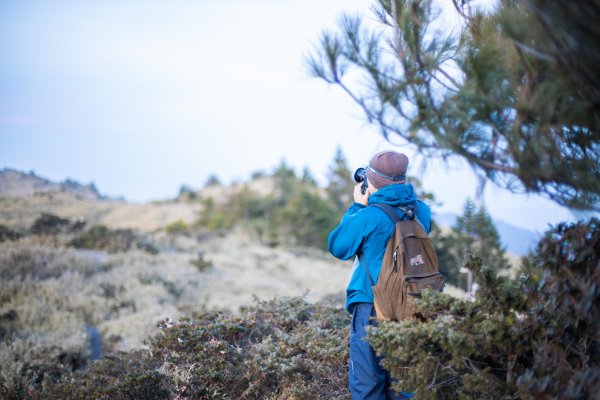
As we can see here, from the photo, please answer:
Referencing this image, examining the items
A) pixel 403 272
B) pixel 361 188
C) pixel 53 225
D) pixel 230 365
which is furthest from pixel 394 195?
pixel 53 225

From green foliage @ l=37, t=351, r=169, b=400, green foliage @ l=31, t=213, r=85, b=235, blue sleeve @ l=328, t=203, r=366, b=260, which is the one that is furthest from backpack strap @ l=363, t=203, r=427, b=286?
green foliage @ l=31, t=213, r=85, b=235

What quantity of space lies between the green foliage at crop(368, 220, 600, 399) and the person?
10.9 inches

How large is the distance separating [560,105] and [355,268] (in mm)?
1618

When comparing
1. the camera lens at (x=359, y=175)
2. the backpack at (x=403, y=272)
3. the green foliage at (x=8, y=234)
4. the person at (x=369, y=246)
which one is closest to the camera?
the backpack at (x=403, y=272)

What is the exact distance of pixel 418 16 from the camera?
3871 mm

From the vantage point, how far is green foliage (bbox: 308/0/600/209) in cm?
225

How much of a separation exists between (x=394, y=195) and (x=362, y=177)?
36 cm

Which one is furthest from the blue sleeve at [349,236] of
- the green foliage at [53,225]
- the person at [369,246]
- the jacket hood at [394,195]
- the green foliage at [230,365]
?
the green foliage at [53,225]

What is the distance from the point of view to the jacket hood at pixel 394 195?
323 cm

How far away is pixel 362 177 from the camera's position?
3516mm

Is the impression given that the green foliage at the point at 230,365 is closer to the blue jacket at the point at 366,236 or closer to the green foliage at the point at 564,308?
the blue jacket at the point at 366,236

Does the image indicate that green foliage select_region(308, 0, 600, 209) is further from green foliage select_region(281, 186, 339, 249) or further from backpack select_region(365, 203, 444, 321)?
green foliage select_region(281, 186, 339, 249)

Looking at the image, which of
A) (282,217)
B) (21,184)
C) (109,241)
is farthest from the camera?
(282,217)

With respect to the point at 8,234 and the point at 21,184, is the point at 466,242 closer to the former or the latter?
the point at 8,234
